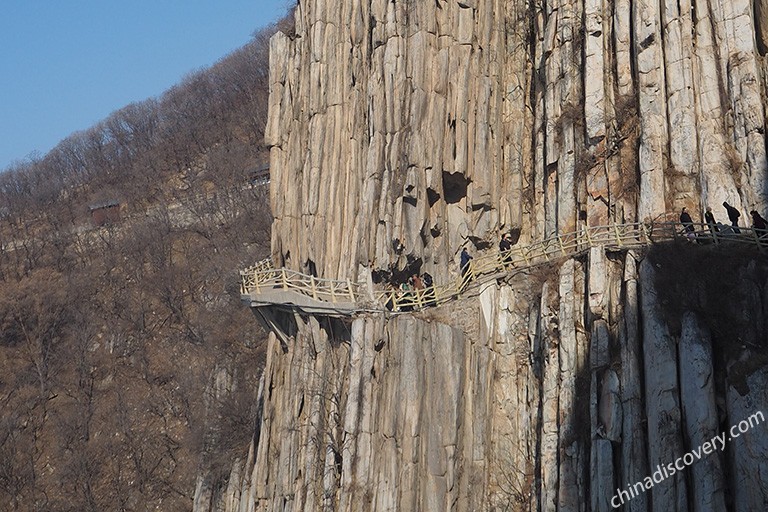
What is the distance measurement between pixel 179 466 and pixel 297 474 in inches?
850

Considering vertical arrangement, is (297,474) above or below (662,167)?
below

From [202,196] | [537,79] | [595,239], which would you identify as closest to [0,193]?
[202,196]

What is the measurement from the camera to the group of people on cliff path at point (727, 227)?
1300 inches

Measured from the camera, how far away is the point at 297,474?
3953cm

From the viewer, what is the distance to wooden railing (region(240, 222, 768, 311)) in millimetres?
33781

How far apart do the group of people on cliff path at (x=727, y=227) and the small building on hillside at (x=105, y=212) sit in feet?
184

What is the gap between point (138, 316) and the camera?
71062 millimetres

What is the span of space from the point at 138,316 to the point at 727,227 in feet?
143

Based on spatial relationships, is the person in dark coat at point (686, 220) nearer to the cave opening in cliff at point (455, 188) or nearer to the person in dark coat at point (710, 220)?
the person in dark coat at point (710, 220)

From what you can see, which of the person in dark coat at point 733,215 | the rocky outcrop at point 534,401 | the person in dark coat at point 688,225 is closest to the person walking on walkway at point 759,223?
the person in dark coat at point 733,215

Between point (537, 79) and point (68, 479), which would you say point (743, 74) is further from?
point (68, 479)

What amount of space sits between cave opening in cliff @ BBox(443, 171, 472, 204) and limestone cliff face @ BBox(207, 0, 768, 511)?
0.23 feet

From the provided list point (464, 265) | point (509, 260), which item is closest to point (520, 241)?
point (509, 260)

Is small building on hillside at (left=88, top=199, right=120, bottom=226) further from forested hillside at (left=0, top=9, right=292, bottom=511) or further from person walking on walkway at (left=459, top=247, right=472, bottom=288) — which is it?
person walking on walkway at (left=459, top=247, right=472, bottom=288)
